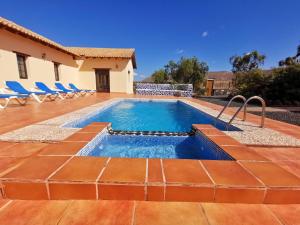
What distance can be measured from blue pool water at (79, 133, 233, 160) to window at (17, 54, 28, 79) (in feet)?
26.6

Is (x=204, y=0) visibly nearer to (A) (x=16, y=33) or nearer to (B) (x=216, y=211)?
(A) (x=16, y=33)

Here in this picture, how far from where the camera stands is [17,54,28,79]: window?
8.11 metres

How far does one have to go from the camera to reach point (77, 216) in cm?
112

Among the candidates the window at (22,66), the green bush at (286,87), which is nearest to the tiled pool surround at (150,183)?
the window at (22,66)

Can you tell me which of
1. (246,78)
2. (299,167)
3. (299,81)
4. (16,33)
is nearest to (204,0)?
(246,78)

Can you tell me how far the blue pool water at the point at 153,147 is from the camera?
2.67m

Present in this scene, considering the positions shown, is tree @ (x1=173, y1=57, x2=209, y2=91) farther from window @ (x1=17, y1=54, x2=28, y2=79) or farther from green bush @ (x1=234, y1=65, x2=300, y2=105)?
window @ (x1=17, y1=54, x2=28, y2=79)

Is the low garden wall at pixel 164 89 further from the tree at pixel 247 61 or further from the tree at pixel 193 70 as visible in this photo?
the tree at pixel 247 61

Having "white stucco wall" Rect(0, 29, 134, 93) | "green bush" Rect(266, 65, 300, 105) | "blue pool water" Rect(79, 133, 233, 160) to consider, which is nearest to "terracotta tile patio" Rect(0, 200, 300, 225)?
"blue pool water" Rect(79, 133, 233, 160)

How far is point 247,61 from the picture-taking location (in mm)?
29797

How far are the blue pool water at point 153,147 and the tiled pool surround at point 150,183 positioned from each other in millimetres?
936

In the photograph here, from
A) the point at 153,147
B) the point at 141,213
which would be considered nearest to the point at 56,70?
the point at 153,147

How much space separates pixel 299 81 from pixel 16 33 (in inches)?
639

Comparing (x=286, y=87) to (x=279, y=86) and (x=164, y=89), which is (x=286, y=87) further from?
(x=164, y=89)
